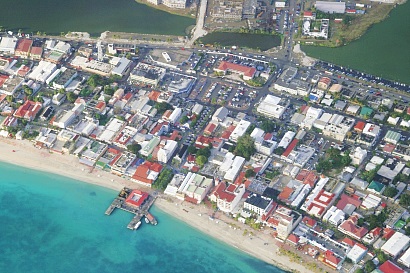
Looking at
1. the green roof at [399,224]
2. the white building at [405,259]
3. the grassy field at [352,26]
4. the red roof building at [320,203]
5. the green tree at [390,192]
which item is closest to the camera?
the white building at [405,259]

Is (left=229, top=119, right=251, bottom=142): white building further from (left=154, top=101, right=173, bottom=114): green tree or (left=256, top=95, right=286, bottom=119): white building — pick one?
(left=154, top=101, right=173, bottom=114): green tree

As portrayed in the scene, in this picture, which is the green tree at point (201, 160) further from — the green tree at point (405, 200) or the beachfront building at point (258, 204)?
the green tree at point (405, 200)

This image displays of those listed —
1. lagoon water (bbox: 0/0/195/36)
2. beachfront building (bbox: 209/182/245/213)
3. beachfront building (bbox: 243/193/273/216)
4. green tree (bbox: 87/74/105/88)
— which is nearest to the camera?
beachfront building (bbox: 243/193/273/216)

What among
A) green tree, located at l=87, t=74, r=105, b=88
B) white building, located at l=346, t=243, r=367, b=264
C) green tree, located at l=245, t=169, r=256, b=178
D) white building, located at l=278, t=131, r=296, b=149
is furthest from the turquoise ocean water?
green tree, located at l=87, t=74, r=105, b=88

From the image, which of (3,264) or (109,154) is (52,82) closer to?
(109,154)

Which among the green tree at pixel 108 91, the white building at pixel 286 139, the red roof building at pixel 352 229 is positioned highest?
the green tree at pixel 108 91

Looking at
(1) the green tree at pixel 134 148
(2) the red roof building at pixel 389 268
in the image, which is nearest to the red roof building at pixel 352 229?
(2) the red roof building at pixel 389 268
